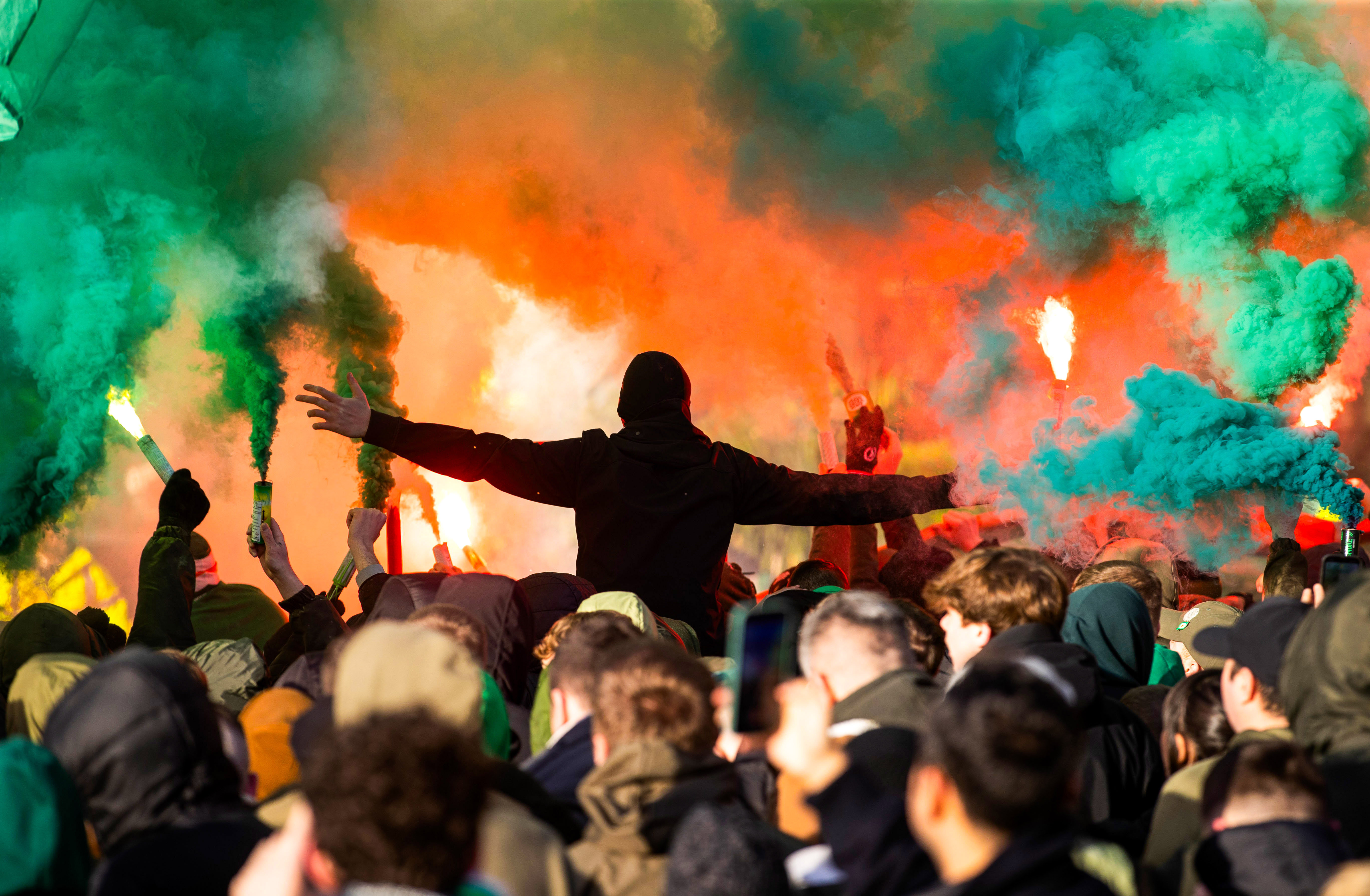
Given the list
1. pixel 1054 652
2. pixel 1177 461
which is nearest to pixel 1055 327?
pixel 1177 461

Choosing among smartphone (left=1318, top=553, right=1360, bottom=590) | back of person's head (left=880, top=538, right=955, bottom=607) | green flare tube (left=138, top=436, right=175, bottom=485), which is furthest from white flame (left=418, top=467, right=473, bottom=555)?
smartphone (left=1318, top=553, right=1360, bottom=590)

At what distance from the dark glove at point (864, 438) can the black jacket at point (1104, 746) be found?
3.28 meters

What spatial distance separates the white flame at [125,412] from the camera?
26.5 feet

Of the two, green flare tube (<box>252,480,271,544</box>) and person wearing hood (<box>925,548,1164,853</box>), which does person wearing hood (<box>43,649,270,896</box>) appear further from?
green flare tube (<box>252,480,271,544</box>)

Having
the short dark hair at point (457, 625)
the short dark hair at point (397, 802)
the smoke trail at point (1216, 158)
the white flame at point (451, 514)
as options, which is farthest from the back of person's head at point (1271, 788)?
the white flame at point (451, 514)

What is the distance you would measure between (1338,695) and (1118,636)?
52.8 inches

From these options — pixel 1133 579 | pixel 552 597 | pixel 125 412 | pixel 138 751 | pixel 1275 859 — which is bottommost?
pixel 1275 859

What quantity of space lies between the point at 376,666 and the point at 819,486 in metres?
3.32

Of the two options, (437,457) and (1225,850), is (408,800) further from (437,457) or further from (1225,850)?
(437,457)

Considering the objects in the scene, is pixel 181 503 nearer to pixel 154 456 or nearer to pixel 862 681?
pixel 154 456

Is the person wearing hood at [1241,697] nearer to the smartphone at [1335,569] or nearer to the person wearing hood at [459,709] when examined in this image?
the smartphone at [1335,569]

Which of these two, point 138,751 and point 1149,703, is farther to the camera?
point 1149,703

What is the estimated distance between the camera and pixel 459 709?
2.24m

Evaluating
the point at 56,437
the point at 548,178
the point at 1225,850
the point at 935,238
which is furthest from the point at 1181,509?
the point at 56,437
